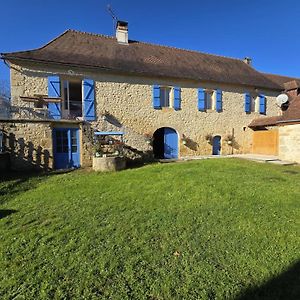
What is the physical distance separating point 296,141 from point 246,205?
9086mm

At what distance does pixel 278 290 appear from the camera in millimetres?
2344

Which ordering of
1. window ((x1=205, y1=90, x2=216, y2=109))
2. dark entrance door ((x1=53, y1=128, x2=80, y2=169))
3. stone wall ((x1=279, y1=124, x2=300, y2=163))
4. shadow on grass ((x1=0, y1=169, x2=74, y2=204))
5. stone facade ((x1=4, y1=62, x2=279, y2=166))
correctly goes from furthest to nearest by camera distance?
window ((x1=205, y1=90, x2=216, y2=109)) → stone wall ((x1=279, y1=124, x2=300, y2=163)) → stone facade ((x1=4, y1=62, x2=279, y2=166)) → dark entrance door ((x1=53, y1=128, x2=80, y2=169)) → shadow on grass ((x1=0, y1=169, x2=74, y2=204))

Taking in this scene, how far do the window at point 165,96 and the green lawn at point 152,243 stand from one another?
25.4 feet

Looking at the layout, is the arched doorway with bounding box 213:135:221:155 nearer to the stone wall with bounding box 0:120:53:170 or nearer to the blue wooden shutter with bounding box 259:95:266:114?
the blue wooden shutter with bounding box 259:95:266:114

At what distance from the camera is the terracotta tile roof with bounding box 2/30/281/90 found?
11.0 meters

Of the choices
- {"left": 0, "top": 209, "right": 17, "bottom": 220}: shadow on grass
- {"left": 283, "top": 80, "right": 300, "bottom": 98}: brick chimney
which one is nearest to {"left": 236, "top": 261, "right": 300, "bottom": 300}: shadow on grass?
{"left": 0, "top": 209, "right": 17, "bottom": 220}: shadow on grass

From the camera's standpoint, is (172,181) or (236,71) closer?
(172,181)

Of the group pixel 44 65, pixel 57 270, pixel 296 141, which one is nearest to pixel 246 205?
pixel 57 270

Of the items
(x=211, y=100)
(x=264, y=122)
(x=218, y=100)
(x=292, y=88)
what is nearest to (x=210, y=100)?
(x=211, y=100)

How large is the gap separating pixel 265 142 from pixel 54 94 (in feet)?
42.4

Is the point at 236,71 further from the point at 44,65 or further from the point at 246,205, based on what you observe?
the point at 246,205

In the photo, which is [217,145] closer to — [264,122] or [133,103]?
[264,122]

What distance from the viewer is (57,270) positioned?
2.70 m

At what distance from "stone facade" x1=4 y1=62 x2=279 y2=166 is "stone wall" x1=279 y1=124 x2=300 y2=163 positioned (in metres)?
3.01
